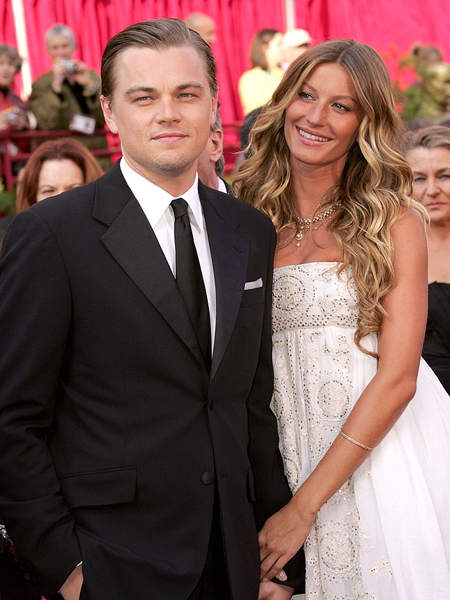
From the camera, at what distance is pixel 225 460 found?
166cm

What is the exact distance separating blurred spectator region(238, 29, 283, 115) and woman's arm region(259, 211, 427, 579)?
618 centimetres

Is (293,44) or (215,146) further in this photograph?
(293,44)

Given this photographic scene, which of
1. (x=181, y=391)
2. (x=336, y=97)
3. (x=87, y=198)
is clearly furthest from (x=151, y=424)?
(x=336, y=97)

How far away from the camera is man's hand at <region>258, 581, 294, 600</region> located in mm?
1875

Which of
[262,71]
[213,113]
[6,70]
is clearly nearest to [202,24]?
[262,71]

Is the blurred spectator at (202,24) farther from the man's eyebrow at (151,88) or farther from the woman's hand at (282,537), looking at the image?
the woman's hand at (282,537)

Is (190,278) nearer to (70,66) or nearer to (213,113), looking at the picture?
(213,113)

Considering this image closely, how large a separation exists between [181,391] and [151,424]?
0.32 ft

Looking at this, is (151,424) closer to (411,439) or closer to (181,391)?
(181,391)

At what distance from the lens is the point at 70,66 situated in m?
5.79

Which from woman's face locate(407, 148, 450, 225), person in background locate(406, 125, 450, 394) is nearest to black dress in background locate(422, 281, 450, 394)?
person in background locate(406, 125, 450, 394)

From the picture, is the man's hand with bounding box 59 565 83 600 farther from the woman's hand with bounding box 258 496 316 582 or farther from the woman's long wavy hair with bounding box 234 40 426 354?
the woman's long wavy hair with bounding box 234 40 426 354

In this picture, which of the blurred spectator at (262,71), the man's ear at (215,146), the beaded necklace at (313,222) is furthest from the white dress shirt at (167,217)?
the blurred spectator at (262,71)

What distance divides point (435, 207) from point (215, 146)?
1.39m
